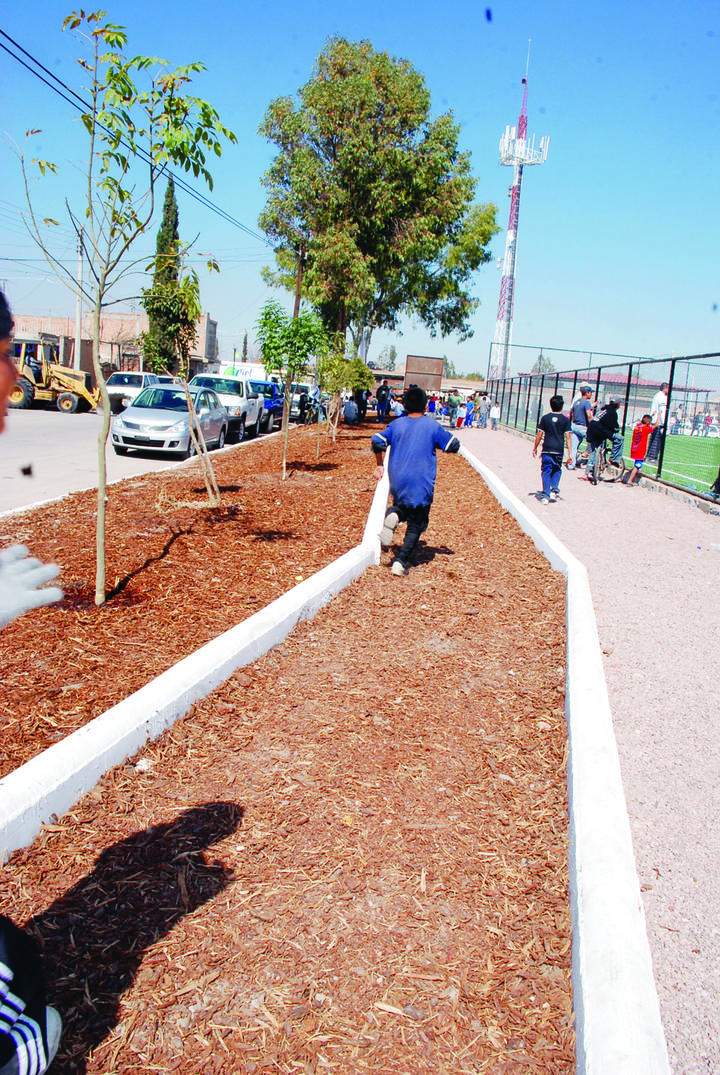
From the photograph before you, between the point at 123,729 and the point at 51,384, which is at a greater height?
the point at 51,384

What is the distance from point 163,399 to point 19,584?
1724 cm

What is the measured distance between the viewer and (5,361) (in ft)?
4.95

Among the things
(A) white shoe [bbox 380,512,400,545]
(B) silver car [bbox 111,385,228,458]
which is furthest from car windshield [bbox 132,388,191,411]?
(A) white shoe [bbox 380,512,400,545]

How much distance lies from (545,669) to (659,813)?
159 cm

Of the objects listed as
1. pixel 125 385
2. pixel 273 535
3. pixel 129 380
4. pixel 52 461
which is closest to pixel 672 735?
pixel 273 535

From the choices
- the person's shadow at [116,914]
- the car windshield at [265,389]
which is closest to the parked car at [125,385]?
the car windshield at [265,389]

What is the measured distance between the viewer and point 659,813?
349cm

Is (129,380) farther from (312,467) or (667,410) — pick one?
(667,410)

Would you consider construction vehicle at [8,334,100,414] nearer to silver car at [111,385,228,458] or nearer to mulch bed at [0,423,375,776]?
silver car at [111,385,228,458]

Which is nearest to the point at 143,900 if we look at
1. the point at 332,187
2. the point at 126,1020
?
the point at 126,1020

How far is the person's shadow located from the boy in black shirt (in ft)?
32.6

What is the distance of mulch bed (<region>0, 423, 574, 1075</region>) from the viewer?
7.29 ft

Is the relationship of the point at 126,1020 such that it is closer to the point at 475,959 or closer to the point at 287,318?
the point at 475,959

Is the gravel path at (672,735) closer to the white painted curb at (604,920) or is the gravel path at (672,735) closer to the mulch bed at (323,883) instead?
the white painted curb at (604,920)
